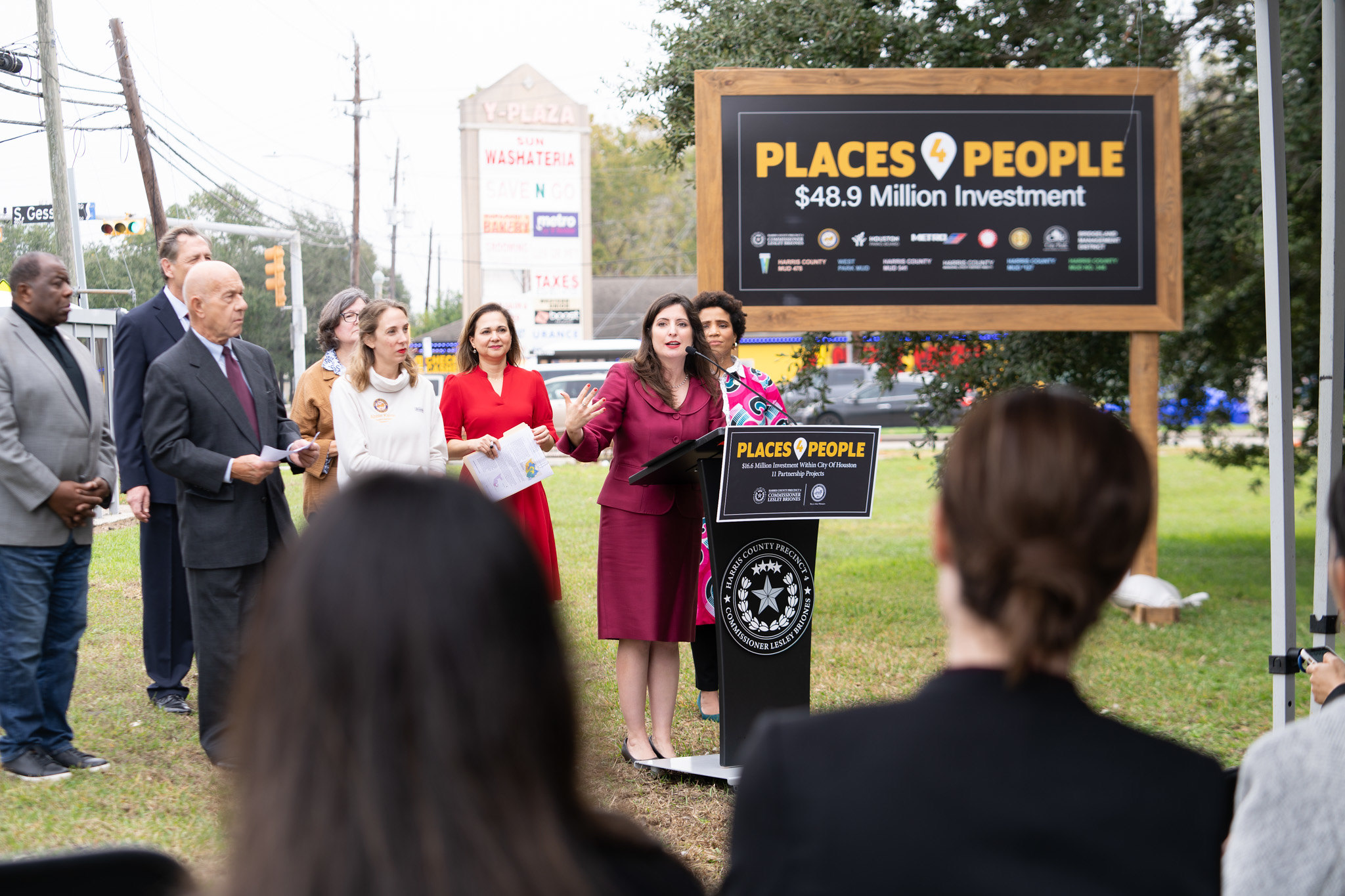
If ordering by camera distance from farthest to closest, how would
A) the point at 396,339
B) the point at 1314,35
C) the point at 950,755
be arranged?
1. the point at 1314,35
2. the point at 396,339
3. the point at 950,755

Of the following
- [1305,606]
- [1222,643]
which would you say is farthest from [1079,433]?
[1305,606]

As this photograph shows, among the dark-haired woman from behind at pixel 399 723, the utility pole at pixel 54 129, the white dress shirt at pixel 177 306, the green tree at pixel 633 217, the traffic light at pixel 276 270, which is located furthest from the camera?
the green tree at pixel 633 217

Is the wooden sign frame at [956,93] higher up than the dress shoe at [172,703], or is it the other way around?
the wooden sign frame at [956,93]

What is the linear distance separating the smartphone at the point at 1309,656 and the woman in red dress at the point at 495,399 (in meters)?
3.27

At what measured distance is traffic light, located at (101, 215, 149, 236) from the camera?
18.3 meters

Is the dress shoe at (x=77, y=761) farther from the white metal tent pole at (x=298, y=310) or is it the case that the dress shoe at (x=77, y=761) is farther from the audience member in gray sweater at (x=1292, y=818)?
the white metal tent pole at (x=298, y=310)

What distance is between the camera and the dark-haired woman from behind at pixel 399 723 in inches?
36.0

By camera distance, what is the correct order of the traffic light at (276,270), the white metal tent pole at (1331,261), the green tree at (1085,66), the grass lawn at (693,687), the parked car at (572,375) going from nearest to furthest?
the grass lawn at (693,687) → the white metal tent pole at (1331,261) → the green tree at (1085,66) → the traffic light at (276,270) → the parked car at (572,375)

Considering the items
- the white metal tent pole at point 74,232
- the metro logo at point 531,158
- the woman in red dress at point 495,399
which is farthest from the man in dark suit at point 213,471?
the metro logo at point 531,158

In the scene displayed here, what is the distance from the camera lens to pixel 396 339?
5.08 meters

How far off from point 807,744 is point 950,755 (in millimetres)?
151

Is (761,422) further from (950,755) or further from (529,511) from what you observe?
(950,755)

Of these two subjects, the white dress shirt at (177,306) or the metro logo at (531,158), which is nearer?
the white dress shirt at (177,306)

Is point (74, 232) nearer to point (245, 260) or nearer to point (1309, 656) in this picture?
point (245, 260)
